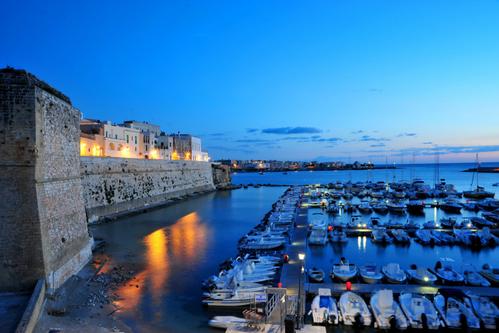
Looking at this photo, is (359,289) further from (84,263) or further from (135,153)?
(135,153)

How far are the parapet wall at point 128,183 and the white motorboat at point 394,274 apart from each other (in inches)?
844

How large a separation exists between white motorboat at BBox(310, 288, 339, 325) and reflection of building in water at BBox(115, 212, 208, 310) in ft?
18.5

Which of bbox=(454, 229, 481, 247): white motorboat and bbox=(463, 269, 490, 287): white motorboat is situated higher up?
bbox=(463, 269, 490, 287): white motorboat

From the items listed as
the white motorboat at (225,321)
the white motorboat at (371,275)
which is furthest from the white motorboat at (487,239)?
the white motorboat at (225,321)

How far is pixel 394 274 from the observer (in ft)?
48.6

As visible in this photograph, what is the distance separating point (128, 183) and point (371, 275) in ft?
88.6

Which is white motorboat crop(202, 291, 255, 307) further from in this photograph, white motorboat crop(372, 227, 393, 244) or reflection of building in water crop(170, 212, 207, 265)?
white motorboat crop(372, 227, 393, 244)

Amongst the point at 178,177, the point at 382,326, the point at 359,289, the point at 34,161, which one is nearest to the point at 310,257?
the point at 359,289

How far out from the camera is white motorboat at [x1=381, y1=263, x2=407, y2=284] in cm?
1449

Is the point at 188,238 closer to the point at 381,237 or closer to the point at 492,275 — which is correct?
the point at 381,237

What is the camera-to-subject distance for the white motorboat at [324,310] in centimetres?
1151

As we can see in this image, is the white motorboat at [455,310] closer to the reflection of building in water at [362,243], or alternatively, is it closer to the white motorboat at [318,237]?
the reflection of building in water at [362,243]

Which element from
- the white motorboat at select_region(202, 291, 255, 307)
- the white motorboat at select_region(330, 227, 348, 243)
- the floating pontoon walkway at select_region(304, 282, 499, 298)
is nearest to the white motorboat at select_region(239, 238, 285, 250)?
the white motorboat at select_region(330, 227, 348, 243)

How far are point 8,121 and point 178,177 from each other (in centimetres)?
3973
